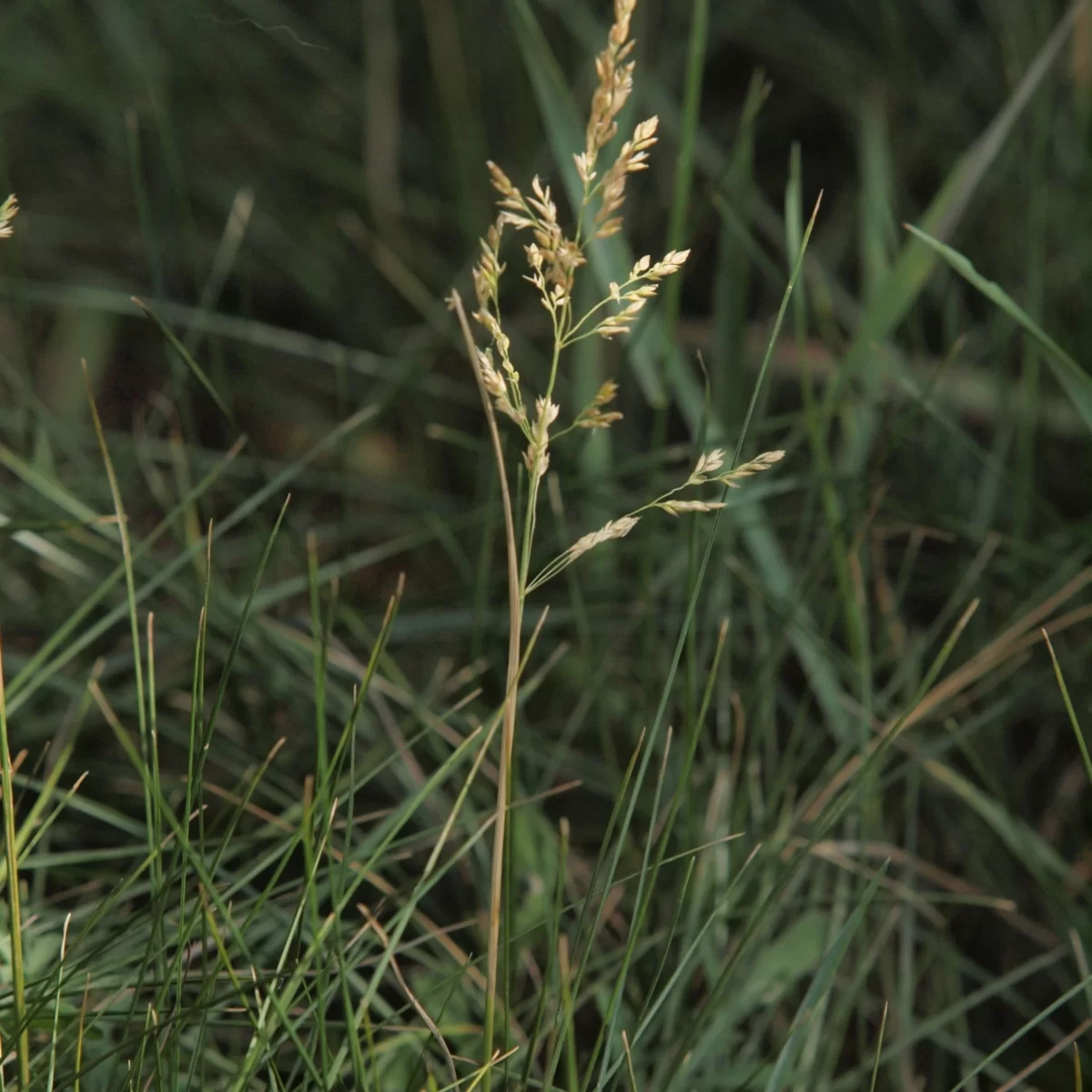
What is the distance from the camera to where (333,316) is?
4.17 feet

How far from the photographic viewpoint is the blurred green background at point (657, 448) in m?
0.75

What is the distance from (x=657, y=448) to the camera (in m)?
0.81

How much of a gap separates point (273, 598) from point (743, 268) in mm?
454

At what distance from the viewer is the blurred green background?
0.75 m

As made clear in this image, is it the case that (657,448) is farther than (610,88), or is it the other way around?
(657,448)

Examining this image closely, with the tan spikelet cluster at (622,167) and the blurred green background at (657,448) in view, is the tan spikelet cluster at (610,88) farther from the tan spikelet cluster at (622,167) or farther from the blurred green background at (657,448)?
the blurred green background at (657,448)

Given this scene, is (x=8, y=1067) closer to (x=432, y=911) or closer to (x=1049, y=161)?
(x=432, y=911)

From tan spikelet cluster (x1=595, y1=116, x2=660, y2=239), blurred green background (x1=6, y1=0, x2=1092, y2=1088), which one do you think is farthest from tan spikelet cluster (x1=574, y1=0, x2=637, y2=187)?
blurred green background (x1=6, y1=0, x2=1092, y2=1088)

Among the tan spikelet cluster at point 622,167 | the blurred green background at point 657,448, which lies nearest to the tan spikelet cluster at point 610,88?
the tan spikelet cluster at point 622,167

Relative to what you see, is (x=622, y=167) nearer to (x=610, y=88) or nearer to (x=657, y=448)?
(x=610, y=88)

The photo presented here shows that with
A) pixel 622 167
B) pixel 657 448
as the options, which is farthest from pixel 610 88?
pixel 657 448

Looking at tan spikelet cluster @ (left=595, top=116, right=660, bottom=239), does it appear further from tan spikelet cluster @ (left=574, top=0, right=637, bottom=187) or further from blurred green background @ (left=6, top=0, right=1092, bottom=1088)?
blurred green background @ (left=6, top=0, right=1092, bottom=1088)

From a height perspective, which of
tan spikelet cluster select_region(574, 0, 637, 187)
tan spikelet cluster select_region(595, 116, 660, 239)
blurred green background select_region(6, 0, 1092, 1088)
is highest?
tan spikelet cluster select_region(574, 0, 637, 187)

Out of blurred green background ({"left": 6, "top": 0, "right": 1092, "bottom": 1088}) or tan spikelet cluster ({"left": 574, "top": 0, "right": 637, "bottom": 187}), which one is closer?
tan spikelet cluster ({"left": 574, "top": 0, "right": 637, "bottom": 187})
